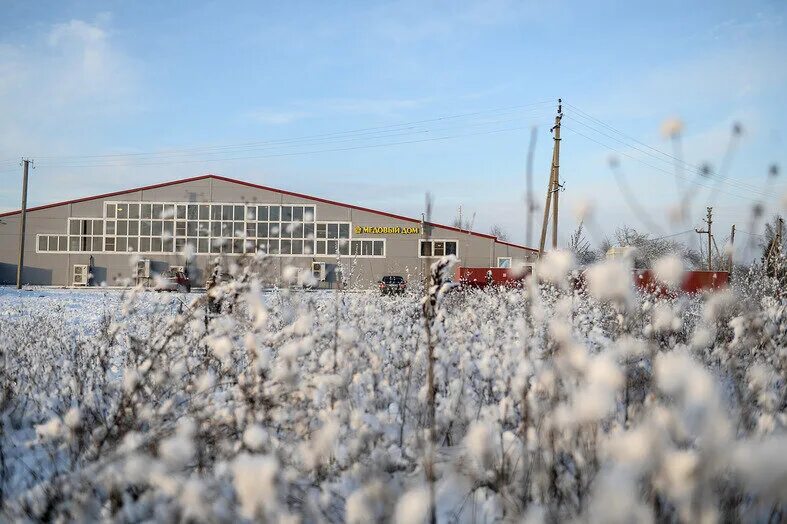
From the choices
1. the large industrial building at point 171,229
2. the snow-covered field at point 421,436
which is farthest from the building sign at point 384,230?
the snow-covered field at point 421,436

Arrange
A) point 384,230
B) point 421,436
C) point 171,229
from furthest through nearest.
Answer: point 384,230 → point 171,229 → point 421,436

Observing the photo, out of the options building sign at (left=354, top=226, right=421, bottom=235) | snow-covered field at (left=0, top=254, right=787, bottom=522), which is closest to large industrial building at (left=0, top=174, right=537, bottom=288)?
building sign at (left=354, top=226, right=421, bottom=235)

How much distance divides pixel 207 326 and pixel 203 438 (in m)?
2.38

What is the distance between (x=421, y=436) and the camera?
3305 mm

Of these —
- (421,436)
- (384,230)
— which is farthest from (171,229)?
(421,436)

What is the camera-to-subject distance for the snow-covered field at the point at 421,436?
1389mm

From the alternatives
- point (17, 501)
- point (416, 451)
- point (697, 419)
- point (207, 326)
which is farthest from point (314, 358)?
point (697, 419)

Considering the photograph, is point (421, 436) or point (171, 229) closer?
point (421, 436)

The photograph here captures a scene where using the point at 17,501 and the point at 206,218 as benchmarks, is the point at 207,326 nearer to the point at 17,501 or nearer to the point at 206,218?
the point at 17,501

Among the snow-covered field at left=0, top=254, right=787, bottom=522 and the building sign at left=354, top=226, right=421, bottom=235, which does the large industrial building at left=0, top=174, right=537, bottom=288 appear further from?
the snow-covered field at left=0, top=254, right=787, bottom=522

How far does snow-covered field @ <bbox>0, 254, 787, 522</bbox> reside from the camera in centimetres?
139

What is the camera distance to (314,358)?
461cm

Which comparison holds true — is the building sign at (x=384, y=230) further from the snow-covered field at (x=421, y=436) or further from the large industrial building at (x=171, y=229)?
the snow-covered field at (x=421, y=436)

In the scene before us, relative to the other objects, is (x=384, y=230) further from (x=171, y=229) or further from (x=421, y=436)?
(x=421, y=436)
